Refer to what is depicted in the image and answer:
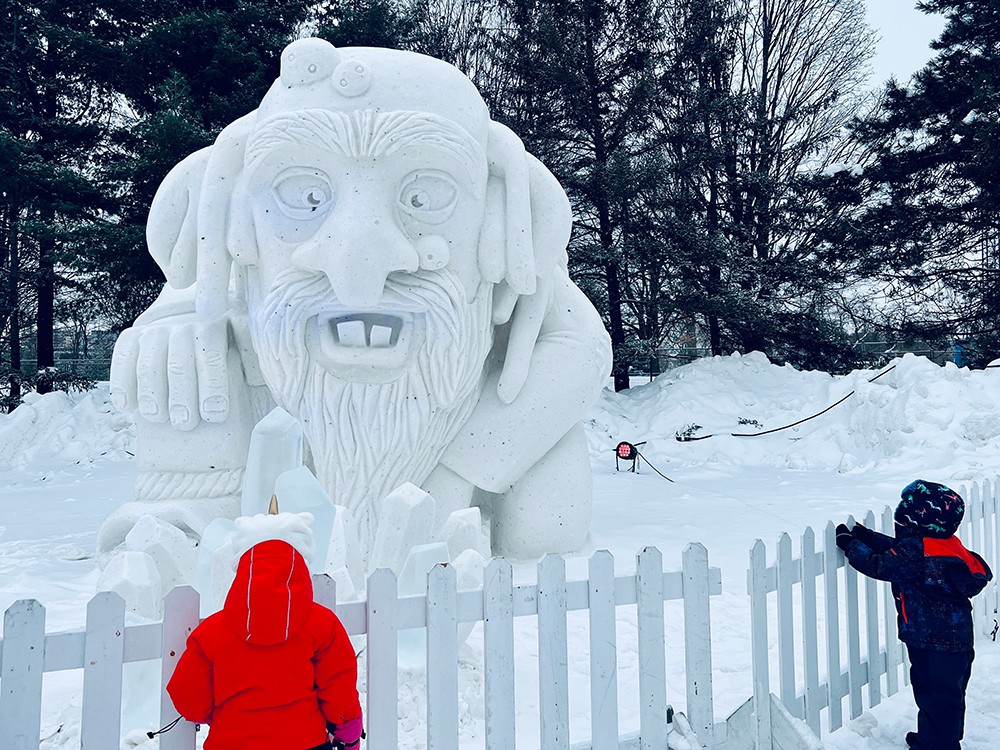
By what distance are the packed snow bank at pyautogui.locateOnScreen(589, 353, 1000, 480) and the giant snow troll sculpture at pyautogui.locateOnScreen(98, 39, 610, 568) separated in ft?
13.8

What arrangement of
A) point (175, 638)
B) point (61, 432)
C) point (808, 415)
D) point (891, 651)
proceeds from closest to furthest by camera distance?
1. point (175, 638)
2. point (891, 651)
3. point (808, 415)
4. point (61, 432)

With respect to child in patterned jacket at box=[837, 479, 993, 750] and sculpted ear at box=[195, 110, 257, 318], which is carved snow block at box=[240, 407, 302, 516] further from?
child in patterned jacket at box=[837, 479, 993, 750]

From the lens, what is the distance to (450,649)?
1599 millimetres

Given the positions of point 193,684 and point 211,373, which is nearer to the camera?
point 193,684

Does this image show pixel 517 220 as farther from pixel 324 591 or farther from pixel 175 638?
pixel 175 638

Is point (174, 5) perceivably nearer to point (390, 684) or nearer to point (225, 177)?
point (225, 177)

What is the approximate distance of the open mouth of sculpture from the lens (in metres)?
3.03

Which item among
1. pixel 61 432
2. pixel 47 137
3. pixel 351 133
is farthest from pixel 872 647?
pixel 47 137

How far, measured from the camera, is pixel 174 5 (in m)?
11.4

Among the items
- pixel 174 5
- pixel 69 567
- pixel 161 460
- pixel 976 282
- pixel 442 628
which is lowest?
pixel 69 567

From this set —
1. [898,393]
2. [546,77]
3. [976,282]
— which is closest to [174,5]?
[546,77]

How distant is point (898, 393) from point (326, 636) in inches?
301

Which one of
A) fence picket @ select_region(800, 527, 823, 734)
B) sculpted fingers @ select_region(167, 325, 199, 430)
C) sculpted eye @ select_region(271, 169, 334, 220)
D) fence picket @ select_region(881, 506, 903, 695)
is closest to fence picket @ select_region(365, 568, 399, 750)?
fence picket @ select_region(800, 527, 823, 734)

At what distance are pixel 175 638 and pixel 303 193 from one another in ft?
6.63
